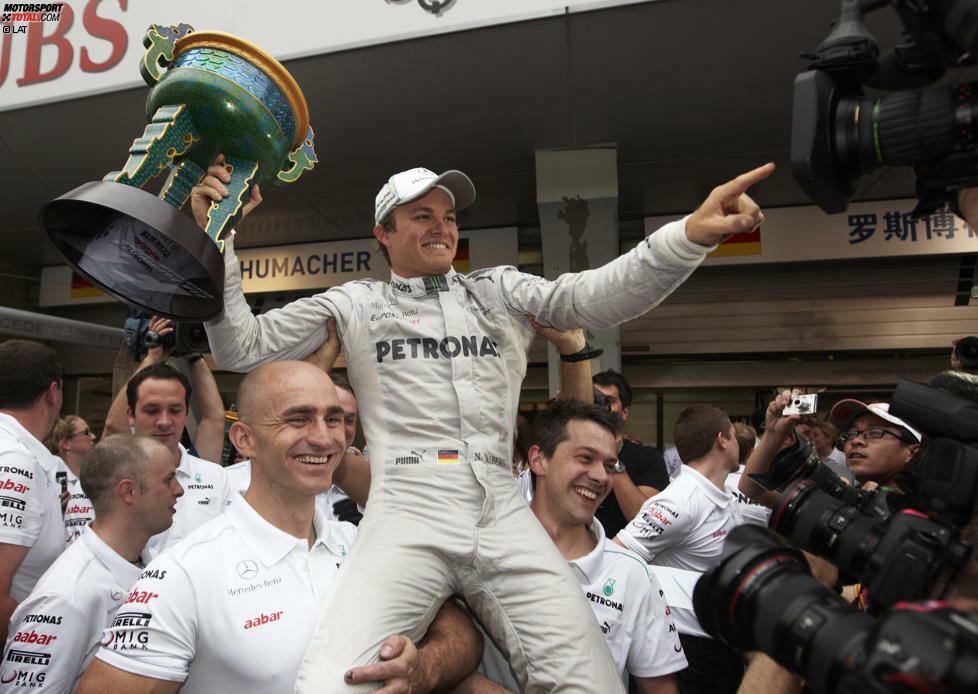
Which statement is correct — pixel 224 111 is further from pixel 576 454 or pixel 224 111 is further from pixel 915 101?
pixel 576 454

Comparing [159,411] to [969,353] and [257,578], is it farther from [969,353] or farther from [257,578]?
[969,353]

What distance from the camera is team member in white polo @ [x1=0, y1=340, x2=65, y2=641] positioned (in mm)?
2463

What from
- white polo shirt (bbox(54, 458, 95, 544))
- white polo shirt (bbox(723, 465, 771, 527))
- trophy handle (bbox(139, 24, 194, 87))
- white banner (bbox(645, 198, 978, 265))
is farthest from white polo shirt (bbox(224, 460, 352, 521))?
white banner (bbox(645, 198, 978, 265))

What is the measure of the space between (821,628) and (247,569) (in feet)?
4.60

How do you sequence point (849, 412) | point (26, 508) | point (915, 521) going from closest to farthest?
point (915, 521) → point (26, 508) → point (849, 412)

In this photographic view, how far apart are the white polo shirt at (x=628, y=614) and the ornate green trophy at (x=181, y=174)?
1.57 m

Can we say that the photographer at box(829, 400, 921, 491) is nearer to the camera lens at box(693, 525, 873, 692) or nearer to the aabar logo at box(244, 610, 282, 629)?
the camera lens at box(693, 525, 873, 692)

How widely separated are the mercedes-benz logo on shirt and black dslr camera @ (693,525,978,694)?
1.15 metres

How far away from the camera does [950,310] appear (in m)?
8.09

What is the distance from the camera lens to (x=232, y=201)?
1.94m

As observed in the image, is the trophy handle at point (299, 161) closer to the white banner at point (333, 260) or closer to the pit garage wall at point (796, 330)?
the white banner at point (333, 260)

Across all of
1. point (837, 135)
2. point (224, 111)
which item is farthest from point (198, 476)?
point (837, 135)

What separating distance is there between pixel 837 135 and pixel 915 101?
0.45 feet

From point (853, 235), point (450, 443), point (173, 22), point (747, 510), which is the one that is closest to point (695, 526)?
point (747, 510)
